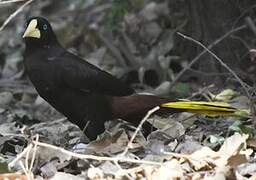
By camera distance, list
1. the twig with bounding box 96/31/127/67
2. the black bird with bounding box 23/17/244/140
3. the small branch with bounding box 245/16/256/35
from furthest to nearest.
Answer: the twig with bounding box 96/31/127/67 < the small branch with bounding box 245/16/256/35 < the black bird with bounding box 23/17/244/140

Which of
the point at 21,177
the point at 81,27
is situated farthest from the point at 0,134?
the point at 81,27

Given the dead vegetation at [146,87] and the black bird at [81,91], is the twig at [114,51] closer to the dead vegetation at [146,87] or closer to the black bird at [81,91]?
the dead vegetation at [146,87]

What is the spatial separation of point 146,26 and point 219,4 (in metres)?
1.70

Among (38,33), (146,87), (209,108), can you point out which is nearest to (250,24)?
(146,87)

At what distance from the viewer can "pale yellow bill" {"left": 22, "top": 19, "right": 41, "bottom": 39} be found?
451 centimetres

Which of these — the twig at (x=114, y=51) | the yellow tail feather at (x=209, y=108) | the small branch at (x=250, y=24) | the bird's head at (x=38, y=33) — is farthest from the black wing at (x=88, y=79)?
the twig at (x=114, y=51)

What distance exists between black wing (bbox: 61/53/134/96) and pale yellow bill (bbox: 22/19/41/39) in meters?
0.22

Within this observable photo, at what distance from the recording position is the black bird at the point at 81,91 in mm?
4352

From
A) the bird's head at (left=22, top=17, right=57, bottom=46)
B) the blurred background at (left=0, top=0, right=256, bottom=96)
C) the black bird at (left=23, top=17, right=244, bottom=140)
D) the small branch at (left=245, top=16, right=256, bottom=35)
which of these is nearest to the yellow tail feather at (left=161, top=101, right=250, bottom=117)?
the black bird at (left=23, top=17, right=244, bottom=140)

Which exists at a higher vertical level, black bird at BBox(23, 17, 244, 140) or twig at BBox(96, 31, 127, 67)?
black bird at BBox(23, 17, 244, 140)

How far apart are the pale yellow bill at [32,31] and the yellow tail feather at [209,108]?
0.91 metres

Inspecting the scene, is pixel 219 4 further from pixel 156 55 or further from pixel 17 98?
pixel 17 98

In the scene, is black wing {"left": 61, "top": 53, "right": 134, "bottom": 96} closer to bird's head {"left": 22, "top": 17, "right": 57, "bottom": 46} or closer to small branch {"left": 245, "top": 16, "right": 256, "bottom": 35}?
bird's head {"left": 22, "top": 17, "right": 57, "bottom": 46}

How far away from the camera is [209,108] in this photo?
4090 mm
